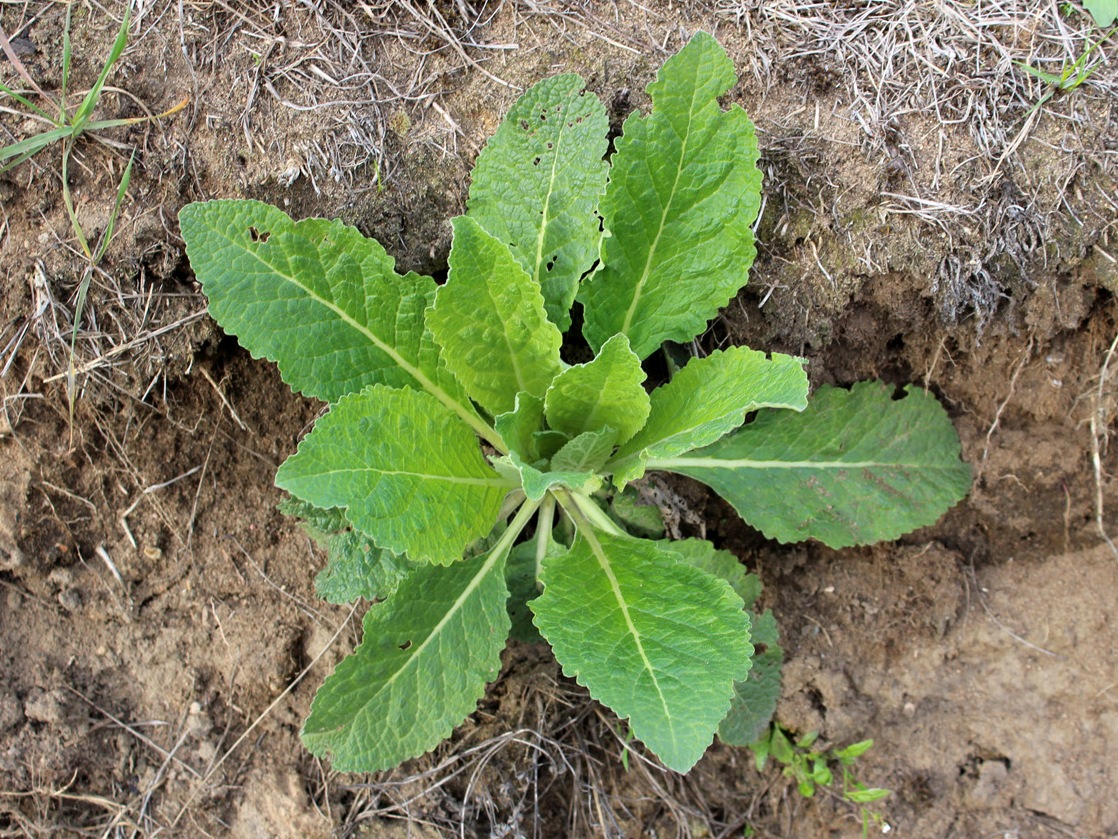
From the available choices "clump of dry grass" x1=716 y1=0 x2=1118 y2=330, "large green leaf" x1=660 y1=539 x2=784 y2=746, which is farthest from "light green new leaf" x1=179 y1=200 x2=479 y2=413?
"clump of dry grass" x1=716 y1=0 x2=1118 y2=330

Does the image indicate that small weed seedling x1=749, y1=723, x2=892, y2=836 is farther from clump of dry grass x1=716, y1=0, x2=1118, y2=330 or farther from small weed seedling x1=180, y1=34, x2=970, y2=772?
clump of dry grass x1=716, y1=0, x2=1118, y2=330

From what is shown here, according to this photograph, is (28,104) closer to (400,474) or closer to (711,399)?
(400,474)

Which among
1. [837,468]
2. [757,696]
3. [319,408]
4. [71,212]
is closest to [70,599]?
[319,408]

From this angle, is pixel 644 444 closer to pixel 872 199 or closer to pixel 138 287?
pixel 872 199

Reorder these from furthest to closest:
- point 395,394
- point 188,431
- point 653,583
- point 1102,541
Answer: point 1102,541
point 188,431
point 653,583
point 395,394

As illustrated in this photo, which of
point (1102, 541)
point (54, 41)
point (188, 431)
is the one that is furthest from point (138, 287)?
point (1102, 541)

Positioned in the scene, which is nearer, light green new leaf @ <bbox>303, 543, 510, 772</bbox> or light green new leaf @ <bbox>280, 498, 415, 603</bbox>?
light green new leaf @ <bbox>303, 543, 510, 772</bbox>
